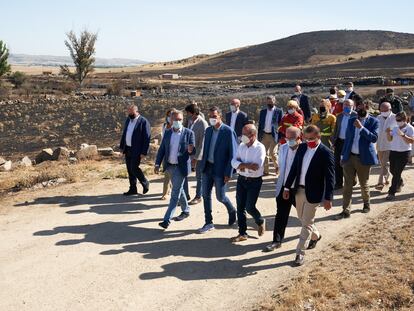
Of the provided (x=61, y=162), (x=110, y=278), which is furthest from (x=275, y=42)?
(x=110, y=278)

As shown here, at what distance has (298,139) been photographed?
7.05 meters

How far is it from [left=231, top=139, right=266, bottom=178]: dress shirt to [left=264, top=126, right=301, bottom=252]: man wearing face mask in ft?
1.22

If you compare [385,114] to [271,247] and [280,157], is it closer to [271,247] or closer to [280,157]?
[280,157]

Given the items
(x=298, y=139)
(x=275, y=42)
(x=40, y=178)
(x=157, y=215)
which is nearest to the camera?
(x=298, y=139)

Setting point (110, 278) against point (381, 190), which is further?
point (381, 190)

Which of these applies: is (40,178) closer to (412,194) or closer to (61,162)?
(61,162)

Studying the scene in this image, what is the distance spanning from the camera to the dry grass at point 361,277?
5836 millimetres

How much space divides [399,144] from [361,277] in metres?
4.48

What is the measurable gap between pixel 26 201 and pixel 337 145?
262 inches

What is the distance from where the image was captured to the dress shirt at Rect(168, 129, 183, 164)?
8828 millimetres

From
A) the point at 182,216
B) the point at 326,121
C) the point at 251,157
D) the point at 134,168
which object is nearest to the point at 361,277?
the point at 251,157

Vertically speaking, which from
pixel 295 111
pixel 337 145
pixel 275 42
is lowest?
pixel 337 145

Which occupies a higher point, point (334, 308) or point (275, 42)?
point (275, 42)

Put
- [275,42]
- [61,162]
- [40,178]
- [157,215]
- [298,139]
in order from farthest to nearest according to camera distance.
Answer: [275,42] → [61,162] → [40,178] → [157,215] → [298,139]
